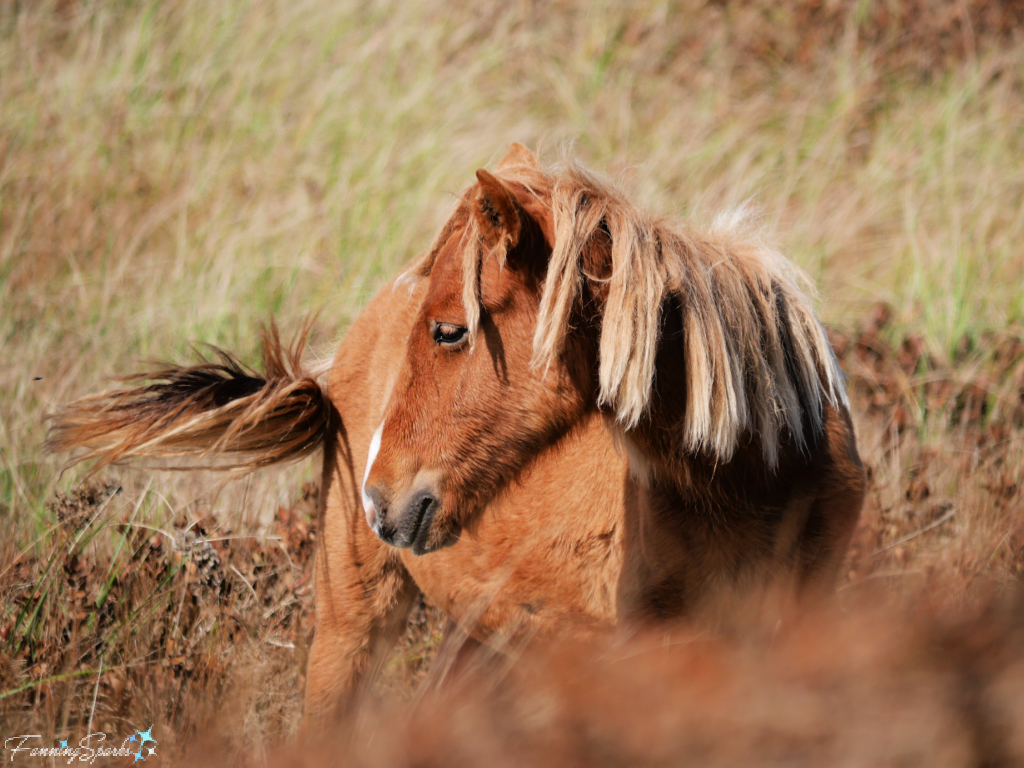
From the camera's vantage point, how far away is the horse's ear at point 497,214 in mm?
1929

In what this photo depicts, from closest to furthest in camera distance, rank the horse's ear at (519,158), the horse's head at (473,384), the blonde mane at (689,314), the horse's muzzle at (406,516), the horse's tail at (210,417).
→ 1. the blonde mane at (689,314)
2. the horse's head at (473,384)
3. the horse's muzzle at (406,516)
4. the horse's ear at (519,158)
5. the horse's tail at (210,417)

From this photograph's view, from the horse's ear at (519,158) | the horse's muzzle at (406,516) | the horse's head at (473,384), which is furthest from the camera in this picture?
the horse's ear at (519,158)

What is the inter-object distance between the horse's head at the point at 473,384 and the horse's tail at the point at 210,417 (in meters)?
0.83

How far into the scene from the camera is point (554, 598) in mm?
2523

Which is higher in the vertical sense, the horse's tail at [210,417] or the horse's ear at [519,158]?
the horse's ear at [519,158]

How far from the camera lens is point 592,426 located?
7.38 ft

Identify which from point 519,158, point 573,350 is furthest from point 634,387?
point 519,158

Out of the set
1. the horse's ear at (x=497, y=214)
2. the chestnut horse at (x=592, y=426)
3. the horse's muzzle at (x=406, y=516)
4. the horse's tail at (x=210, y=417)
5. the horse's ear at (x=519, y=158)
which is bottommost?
the horse's tail at (x=210, y=417)

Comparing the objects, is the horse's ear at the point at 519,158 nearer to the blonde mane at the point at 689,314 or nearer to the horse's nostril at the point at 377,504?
the blonde mane at the point at 689,314

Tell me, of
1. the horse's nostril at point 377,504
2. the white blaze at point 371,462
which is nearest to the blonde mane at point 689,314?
the white blaze at point 371,462

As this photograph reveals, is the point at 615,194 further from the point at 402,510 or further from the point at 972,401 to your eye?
the point at 972,401

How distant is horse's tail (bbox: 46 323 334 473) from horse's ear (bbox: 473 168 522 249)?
49.6 inches

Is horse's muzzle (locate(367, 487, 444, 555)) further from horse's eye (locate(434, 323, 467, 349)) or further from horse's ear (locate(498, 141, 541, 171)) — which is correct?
horse's ear (locate(498, 141, 541, 171))

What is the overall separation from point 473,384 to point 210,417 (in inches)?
51.1
